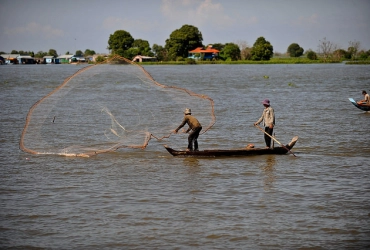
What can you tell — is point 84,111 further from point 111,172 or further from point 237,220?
point 237,220

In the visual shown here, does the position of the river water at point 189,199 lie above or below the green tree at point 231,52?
below

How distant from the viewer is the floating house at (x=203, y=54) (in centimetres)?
13425

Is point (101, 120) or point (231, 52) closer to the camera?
point (101, 120)

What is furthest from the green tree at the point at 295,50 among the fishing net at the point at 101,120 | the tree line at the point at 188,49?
the fishing net at the point at 101,120

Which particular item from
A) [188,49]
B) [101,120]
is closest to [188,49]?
[188,49]

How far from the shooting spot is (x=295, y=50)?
192875 millimetres

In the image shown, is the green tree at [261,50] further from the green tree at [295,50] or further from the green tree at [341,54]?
the green tree at [295,50]

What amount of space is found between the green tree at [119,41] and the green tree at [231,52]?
2282cm

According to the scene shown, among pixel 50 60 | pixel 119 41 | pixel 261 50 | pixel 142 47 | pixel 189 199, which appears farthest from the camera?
pixel 50 60

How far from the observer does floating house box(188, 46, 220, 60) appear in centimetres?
13425

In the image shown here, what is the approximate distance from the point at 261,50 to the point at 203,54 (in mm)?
14887

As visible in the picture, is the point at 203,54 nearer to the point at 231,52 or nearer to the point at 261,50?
the point at 231,52

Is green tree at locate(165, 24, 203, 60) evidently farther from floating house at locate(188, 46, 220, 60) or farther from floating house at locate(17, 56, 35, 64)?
floating house at locate(17, 56, 35, 64)

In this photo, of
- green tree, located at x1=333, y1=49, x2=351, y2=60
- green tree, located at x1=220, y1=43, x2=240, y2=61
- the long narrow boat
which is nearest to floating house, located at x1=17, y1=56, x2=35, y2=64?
green tree, located at x1=220, y1=43, x2=240, y2=61
